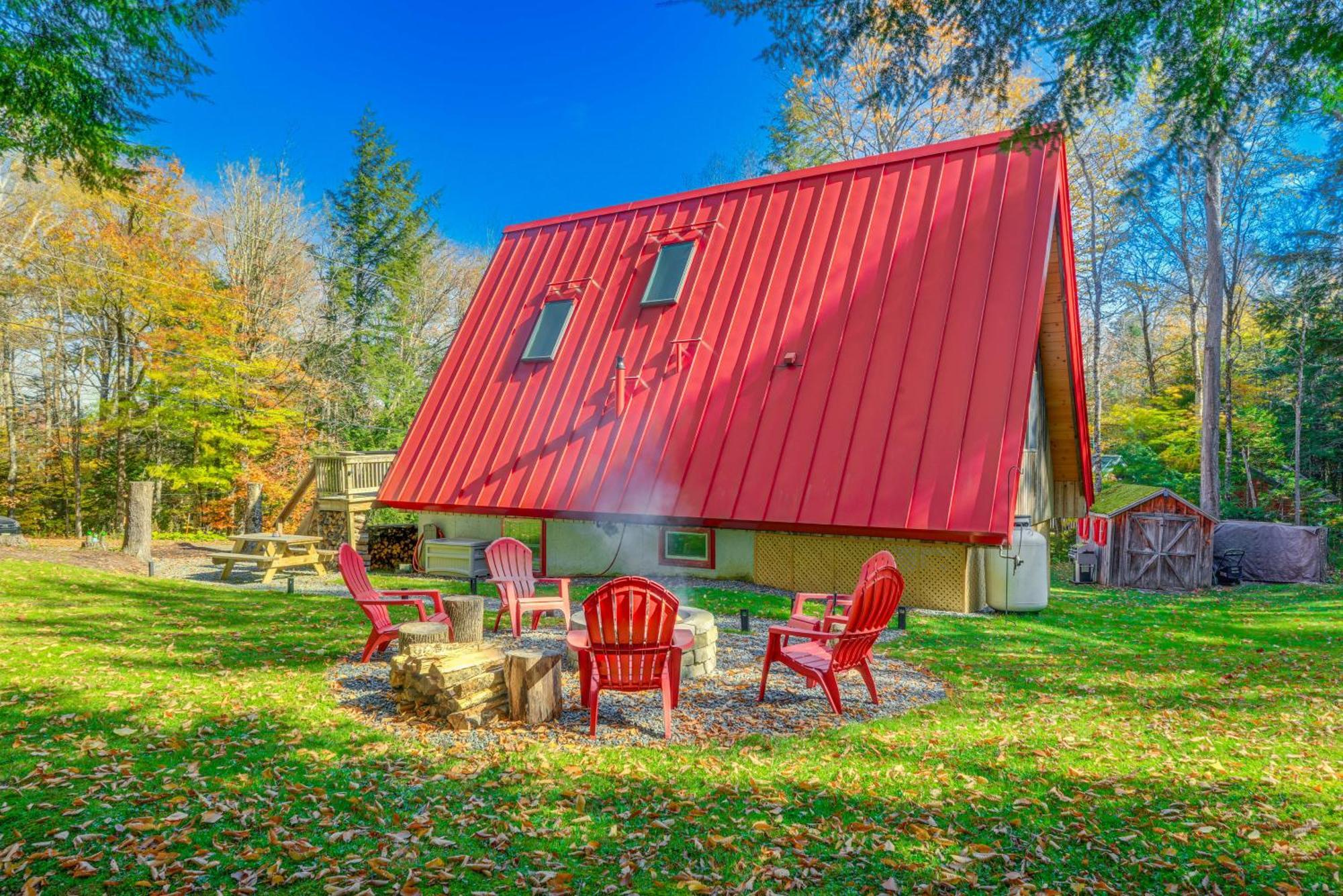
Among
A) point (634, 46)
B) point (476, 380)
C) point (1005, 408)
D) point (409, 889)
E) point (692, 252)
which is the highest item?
point (634, 46)

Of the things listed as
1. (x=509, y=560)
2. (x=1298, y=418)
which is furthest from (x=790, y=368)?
(x=1298, y=418)

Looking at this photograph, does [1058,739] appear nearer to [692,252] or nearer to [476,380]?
[692,252]

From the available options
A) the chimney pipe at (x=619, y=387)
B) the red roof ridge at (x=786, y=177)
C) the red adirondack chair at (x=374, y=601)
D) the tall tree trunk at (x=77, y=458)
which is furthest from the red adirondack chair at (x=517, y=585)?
the tall tree trunk at (x=77, y=458)

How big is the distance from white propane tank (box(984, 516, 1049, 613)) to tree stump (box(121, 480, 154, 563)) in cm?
1496

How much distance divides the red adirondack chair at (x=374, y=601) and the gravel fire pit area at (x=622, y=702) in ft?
0.81

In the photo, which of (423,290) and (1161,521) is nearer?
(1161,521)

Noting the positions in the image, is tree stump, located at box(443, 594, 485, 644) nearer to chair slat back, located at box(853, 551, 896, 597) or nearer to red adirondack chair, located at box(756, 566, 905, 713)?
red adirondack chair, located at box(756, 566, 905, 713)

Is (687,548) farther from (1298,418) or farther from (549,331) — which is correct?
(1298,418)

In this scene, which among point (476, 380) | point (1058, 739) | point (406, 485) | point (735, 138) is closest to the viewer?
point (1058, 739)

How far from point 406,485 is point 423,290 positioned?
1529cm

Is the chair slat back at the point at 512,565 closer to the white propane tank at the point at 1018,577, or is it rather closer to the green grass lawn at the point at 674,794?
the green grass lawn at the point at 674,794

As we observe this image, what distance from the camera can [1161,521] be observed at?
549 inches

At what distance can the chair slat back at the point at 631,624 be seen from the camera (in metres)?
4.61

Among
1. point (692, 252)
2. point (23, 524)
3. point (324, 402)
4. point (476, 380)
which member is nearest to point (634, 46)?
point (692, 252)
